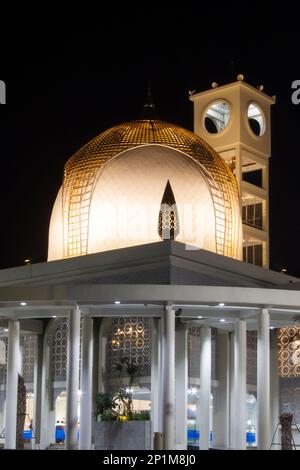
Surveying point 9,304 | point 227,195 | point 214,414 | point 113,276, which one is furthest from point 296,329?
point 9,304

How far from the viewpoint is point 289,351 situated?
4700 cm

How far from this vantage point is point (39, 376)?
4291cm

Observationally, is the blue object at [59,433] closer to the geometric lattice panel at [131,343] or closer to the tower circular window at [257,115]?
the geometric lattice panel at [131,343]

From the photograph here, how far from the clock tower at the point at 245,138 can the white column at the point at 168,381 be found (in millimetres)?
18843

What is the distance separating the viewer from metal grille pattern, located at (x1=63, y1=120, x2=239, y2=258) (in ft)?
128

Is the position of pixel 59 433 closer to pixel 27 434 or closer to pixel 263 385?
pixel 27 434

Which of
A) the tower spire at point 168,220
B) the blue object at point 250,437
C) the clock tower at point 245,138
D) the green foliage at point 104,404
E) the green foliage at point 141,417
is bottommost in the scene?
the blue object at point 250,437

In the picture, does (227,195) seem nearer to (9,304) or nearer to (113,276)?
(113,276)

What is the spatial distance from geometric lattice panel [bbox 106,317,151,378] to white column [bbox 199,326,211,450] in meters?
3.22

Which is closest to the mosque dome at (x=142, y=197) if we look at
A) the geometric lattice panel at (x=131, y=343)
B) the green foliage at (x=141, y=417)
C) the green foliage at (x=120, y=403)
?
the geometric lattice panel at (x=131, y=343)

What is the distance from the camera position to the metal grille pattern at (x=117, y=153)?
38906mm

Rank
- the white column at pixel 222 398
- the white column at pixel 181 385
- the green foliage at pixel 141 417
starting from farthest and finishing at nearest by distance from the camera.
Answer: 1. the white column at pixel 222 398
2. the white column at pixel 181 385
3. the green foliage at pixel 141 417

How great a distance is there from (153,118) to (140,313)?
8.63 m

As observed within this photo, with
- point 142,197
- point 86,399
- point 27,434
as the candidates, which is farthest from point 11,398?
point 27,434
